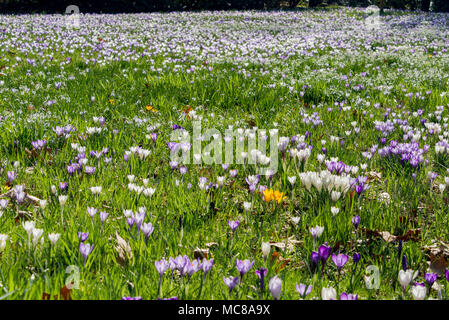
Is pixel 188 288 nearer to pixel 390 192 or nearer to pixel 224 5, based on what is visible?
pixel 390 192

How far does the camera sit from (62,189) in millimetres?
2779

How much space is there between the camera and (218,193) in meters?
3.03

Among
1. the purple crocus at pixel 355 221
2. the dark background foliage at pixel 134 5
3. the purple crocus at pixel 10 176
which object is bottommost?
the purple crocus at pixel 355 221

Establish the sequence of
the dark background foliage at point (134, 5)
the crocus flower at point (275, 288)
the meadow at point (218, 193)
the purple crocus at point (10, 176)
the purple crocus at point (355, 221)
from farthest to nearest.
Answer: the dark background foliage at point (134, 5), the purple crocus at point (10, 176), the purple crocus at point (355, 221), the meadow at point (218, 193), the crocus flower at point (275, 288)

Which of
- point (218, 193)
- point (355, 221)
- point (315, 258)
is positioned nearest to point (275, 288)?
point (315, 258)

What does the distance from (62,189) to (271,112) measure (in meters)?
3.24

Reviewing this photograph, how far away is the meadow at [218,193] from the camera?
1995 mm

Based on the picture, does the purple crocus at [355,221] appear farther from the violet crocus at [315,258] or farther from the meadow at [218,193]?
the violet crocus at [315,258]

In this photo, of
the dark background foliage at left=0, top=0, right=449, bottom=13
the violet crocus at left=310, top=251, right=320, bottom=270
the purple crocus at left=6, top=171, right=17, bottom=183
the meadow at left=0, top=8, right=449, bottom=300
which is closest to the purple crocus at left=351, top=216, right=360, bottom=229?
the meadow at left=0, top=8, right=449, bottom=300

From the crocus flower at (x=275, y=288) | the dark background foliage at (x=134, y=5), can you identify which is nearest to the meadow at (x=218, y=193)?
the crocus flower at (x=275, y=288)

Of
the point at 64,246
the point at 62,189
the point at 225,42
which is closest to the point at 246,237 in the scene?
the point at 64,246

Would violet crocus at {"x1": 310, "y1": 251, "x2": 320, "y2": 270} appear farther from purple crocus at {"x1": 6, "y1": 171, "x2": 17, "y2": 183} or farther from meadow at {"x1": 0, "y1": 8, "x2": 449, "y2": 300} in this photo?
purple crocus at {"x1": 6, "y1": 171, "x2": 17, "y2": 183}

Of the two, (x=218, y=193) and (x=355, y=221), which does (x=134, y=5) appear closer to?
(x=218, y=193)

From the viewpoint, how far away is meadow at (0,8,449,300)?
1995 millimetres
